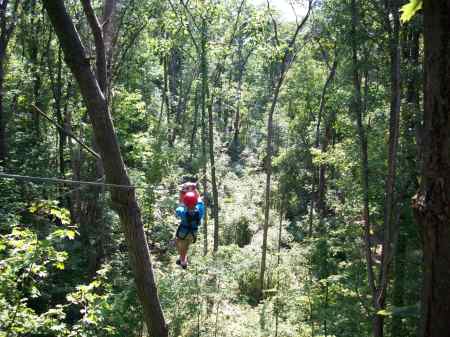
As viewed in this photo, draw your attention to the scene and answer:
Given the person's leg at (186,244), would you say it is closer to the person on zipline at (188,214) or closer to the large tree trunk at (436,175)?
the person on zipline at (188,214)

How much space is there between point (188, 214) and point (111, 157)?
338 centimetres

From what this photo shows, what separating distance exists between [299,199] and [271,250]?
589 cm

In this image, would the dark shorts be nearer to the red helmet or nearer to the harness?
the harness

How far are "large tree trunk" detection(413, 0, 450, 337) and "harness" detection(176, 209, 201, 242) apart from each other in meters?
5.23

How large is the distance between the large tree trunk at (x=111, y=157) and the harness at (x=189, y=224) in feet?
9.24

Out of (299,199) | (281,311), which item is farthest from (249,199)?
(281,311)

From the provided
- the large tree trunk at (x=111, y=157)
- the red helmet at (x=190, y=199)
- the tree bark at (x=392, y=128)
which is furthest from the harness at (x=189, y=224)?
the tree bark at (x=392, y=128)

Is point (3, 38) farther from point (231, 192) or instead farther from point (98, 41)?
point (231, 192)

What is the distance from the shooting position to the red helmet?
6254mm

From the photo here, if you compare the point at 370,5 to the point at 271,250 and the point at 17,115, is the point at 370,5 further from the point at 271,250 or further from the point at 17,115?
the point at 17,115

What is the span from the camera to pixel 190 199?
6.27 m

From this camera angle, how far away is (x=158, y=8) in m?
16.5

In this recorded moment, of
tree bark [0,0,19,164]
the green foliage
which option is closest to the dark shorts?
the green foliage

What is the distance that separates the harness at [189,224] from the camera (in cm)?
673
